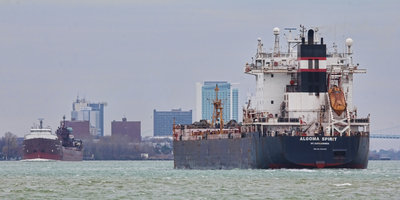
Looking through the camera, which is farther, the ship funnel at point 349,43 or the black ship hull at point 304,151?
the ship funnel at point 349,43

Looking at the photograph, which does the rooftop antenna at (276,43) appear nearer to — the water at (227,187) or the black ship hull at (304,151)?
the black ship hull at (304,151)

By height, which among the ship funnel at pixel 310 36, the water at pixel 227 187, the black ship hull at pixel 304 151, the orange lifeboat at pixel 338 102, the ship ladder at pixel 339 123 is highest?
the ship funnel at pixel 310 36

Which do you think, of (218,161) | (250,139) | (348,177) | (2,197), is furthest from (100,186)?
(218,161)

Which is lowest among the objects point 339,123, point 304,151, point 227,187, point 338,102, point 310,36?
point 227,187

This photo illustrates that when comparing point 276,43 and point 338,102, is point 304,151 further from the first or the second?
point 276,43

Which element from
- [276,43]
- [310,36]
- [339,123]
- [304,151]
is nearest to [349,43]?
[310,36]

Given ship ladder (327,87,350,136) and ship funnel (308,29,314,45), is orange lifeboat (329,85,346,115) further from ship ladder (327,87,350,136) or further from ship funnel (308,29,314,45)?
ship funnel (308,29,314,45)

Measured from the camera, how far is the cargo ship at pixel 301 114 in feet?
273

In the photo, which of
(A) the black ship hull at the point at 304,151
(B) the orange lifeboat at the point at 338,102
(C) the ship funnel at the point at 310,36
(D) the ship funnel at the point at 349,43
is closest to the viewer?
(A) the black ship hull at the point at 304,151

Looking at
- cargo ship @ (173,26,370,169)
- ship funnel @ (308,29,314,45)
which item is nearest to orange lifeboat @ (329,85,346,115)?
cargo ship @ (173,26,370,169)

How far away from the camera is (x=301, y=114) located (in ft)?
288

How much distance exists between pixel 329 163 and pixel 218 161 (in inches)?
634

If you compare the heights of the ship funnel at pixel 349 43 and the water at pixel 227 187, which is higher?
the ship funnel at pixel 349 43

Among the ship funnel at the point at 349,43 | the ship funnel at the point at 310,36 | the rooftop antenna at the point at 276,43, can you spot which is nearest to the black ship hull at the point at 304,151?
the rooftop antenna at the point at 276,43
